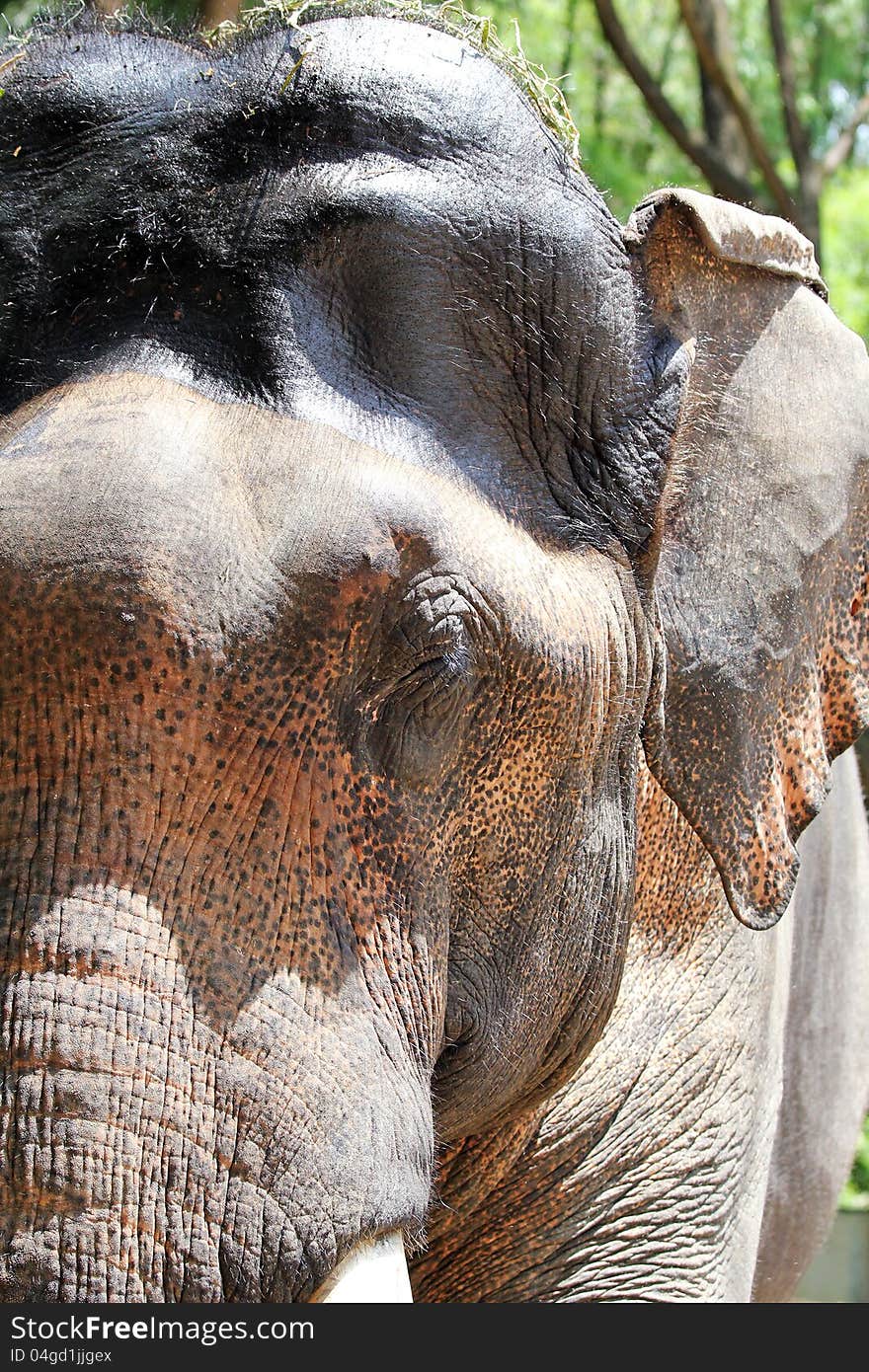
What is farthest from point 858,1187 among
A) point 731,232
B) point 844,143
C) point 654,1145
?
point 731,232

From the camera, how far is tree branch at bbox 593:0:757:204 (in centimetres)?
817

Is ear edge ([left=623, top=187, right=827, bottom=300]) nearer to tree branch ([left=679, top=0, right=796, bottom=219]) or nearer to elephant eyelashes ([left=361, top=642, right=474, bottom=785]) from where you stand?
elephant eyelashes ([left=361, top=642, right=474, bottom=785])

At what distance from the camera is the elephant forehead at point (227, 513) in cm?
189

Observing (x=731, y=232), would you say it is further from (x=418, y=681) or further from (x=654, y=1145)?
(x=654, y=1145)

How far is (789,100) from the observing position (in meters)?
8.12

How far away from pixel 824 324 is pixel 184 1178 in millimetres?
1636

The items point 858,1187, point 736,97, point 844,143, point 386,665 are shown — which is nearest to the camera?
point 386,665

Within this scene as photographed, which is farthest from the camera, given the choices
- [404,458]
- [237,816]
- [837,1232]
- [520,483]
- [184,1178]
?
[837,1232]

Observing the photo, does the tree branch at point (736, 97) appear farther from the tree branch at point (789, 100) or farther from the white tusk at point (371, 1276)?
the white tusk at point (371, 1276)

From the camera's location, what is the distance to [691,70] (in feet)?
52.9

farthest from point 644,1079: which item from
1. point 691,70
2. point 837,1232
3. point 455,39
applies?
point 691,70

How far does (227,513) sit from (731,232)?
101 cm

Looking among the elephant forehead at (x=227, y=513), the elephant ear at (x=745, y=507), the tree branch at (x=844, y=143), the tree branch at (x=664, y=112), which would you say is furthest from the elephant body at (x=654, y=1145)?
the tree branch at (x=844, y=143)

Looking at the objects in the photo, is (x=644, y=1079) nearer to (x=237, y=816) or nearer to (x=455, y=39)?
(x=237, y=816)
